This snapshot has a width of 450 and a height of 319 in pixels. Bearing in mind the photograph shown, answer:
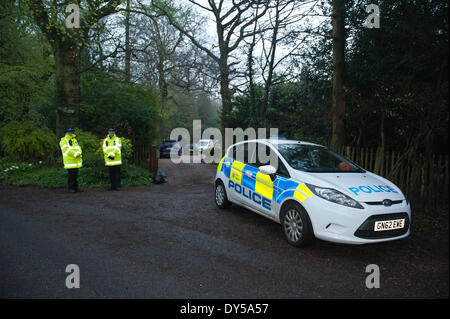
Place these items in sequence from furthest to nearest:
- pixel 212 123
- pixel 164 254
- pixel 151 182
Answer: pixel 212 123 → pixel 151 182 → pixel 164 254

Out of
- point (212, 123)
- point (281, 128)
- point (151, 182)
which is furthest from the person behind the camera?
point (212, 123)

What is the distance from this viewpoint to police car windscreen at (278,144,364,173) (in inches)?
201

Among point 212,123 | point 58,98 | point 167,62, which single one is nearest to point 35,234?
point 58,98

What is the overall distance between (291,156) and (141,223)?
120 inches

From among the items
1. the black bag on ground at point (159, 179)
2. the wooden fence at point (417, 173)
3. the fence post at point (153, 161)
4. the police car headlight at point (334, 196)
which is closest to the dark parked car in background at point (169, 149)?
the fence post at point (153, 161)

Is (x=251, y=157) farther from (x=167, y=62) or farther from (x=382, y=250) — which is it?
(x=167, y=62)

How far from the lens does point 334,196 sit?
4297 mm

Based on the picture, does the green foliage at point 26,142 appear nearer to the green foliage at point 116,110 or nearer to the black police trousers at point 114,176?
the green foliage at point 116,110

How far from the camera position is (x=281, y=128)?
45.9 feet

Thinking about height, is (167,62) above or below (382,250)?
above

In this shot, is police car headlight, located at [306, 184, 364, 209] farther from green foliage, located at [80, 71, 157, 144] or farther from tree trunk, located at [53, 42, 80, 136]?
tree trunk, located at [53, 42, 80, 136]

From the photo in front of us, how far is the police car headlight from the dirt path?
2.52ft
